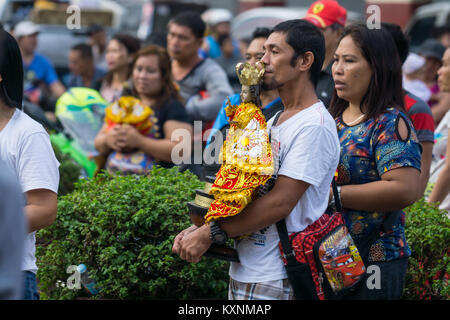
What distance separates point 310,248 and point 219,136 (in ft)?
4.27

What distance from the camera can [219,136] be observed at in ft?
13.5

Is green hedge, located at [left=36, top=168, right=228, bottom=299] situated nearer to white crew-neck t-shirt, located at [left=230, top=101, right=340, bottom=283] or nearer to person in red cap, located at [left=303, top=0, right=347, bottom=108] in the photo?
white crew-neck t-shirt, located at [left=230, top=101, right=340, bottom=283]

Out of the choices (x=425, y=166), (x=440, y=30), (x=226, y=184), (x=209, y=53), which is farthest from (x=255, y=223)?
(x=440, y=30)

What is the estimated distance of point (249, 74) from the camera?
3027 mm

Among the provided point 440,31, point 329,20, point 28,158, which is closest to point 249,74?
point 28,158

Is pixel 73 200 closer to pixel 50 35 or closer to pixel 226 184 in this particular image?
pixel 226 184

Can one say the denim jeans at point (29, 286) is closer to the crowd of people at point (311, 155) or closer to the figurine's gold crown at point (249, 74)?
the crowd of people at point (311, 155)

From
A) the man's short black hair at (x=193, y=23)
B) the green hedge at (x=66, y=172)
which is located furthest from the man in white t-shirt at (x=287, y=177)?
the man's short black hair at (x=193, y=23)

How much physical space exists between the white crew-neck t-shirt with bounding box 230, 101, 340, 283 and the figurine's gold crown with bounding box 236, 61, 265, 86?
0.74 feet

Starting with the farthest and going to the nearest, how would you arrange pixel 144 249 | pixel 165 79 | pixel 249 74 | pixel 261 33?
pixel 165 79 → pixel 261 33 → pixel 144 249 → pixel 249 74

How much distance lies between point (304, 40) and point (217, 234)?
92cm

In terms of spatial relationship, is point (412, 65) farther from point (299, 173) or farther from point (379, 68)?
point (299, 173)

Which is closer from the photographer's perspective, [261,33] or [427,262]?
[427,262]

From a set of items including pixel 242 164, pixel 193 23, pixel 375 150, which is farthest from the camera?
pixel 193 23
